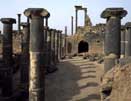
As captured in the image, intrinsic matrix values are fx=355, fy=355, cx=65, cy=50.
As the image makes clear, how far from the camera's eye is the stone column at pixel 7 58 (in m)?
17.1

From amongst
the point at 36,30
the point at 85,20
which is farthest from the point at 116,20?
the point at 85,20

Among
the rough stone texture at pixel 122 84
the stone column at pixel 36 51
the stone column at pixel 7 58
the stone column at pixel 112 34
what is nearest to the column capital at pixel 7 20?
the stone column at pixel 7 58

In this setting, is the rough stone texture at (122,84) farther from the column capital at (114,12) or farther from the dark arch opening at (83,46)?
the dark arch opening at (83,46)

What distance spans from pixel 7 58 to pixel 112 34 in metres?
6.87

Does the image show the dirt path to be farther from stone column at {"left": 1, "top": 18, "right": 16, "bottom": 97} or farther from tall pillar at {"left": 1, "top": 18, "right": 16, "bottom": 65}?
tall pillar at {"left": 1, "top": 18, "right": 16, "bottom": 65}

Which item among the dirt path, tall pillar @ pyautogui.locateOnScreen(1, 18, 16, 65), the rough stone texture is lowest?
the dirt path

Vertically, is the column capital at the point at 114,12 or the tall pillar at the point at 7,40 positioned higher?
the column capital at the point at 114,12

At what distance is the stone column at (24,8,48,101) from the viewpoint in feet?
41.7

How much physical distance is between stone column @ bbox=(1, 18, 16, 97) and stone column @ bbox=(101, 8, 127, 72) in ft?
19.0

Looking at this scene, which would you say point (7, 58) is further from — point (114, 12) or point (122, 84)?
point (122, 84)

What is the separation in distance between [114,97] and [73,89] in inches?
356

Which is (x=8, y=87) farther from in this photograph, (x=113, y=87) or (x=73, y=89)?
(x=113, y=87)

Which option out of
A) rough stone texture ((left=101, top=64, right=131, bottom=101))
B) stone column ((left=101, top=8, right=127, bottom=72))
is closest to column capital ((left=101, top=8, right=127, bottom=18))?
stone column ((left=101, top=8, right=127, bottom=72))

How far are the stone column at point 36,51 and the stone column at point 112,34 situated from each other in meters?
2.50
